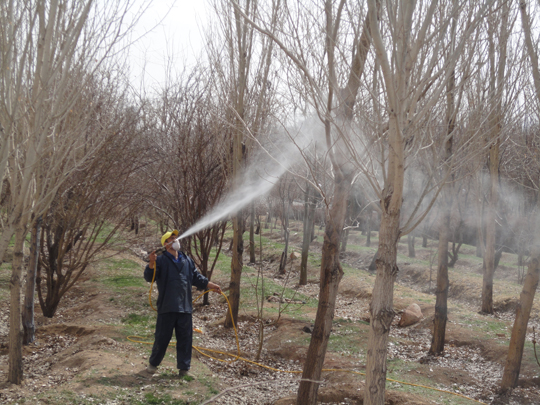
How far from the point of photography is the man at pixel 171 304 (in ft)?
17.6

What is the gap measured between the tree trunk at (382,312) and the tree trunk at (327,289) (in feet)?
4.18

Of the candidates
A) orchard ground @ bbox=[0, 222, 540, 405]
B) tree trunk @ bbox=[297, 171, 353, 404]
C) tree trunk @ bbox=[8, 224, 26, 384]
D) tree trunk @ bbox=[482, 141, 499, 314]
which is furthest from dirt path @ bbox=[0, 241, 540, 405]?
tree trunk @ bbox=[482, 141, 499, 314]

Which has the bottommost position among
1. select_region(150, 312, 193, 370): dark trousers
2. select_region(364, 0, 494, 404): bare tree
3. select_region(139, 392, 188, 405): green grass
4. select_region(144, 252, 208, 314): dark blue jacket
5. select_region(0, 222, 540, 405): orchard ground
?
select_region(0, 222, 540, 405): orchard ground

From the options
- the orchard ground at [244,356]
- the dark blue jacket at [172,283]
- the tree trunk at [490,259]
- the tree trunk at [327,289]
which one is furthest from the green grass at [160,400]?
the tree trunk at [490,259]

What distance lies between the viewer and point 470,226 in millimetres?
26891

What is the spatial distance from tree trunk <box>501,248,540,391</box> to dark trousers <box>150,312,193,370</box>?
4.15 m

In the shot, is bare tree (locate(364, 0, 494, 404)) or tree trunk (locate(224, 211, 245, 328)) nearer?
bare tree (locate(364, 0, 494, 404))

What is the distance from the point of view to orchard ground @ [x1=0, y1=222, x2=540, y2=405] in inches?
192

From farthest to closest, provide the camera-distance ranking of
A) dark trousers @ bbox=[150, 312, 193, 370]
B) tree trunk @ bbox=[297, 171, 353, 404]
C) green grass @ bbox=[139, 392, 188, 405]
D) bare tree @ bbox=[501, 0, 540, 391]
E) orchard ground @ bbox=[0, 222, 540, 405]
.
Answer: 1. bare tree @ bbox=[501, 0, 540, 391]
2. dark trousers @ bbox=[150, 312, 193, 370]
3. orchard ground @ bbox=[0, 222, 540, 405]
4. green grass @ bbox=[139, 392, 188, 405]
5. tree trunk @ bbox=[297, 171, 353, 404]

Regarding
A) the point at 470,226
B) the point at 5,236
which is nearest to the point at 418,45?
the point at 5,236

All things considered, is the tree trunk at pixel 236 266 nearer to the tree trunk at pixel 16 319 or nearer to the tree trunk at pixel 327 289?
the tree trunk at pixel 327 289

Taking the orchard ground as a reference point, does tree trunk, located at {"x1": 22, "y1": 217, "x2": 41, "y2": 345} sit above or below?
above

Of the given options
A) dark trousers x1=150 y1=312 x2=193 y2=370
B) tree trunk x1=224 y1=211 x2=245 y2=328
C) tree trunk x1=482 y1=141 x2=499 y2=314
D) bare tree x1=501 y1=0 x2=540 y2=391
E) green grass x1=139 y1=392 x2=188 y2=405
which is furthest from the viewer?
tree trunk x1=482 y1=141 x2=499 y2=314

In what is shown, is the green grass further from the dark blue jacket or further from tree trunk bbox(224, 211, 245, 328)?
tree trunk bbox(224, 211, 245, 328)
